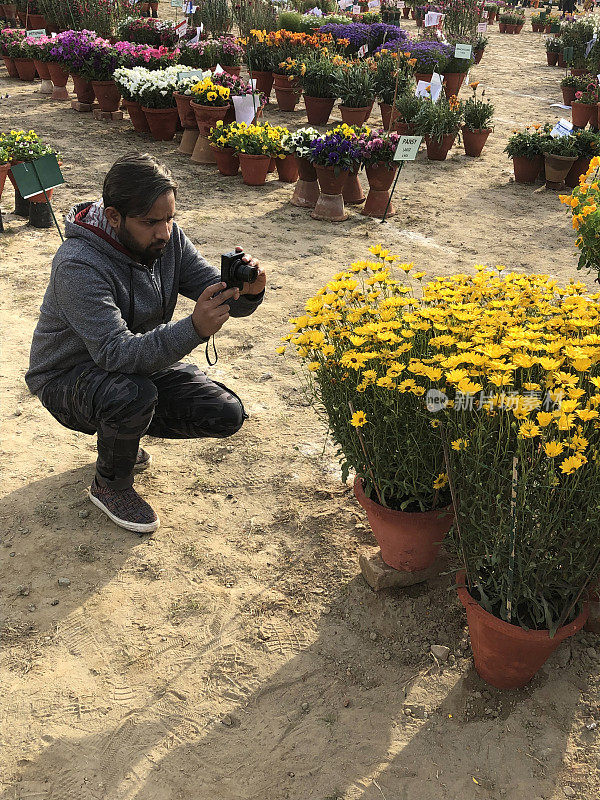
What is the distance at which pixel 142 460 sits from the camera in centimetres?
328

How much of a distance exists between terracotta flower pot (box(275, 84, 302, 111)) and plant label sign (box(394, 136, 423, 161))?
15.2 ft

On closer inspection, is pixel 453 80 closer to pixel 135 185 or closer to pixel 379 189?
pixel 379 189

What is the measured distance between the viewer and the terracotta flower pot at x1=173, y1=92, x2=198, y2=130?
8.13 metres

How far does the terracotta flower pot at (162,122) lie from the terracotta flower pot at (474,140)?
3474 millimetres

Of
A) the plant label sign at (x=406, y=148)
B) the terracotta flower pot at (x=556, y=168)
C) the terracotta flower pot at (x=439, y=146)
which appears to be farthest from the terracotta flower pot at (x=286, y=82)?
the plant label sign at (x=406, y=148)

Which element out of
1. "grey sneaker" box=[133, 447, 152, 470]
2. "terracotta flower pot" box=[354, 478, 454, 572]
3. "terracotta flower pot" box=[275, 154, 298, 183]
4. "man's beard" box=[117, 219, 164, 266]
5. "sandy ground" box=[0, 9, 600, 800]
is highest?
"man's beard" box=[117, 219, 164, 266]

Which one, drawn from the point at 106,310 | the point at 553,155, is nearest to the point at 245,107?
the point at 553,155

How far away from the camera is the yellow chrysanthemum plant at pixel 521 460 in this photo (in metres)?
1.86

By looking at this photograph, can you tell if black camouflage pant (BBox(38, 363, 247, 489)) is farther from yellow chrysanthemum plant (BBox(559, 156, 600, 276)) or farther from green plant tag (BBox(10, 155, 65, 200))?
green plant tag (BBox(10, 155, 65, 200))

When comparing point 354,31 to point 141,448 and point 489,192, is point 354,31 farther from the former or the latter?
point 141,448

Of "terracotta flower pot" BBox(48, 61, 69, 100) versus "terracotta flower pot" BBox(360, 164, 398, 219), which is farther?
"terracotta flower pot" BBox(48, 61, 69, 100)

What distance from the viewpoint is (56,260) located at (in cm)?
257

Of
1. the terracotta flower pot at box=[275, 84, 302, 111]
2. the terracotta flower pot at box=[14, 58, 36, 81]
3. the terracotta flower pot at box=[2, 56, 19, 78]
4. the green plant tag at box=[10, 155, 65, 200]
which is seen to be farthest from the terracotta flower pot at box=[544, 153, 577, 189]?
the terracotta flower pot at box=[2, 56, 19, 78]

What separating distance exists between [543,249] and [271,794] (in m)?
5.19
